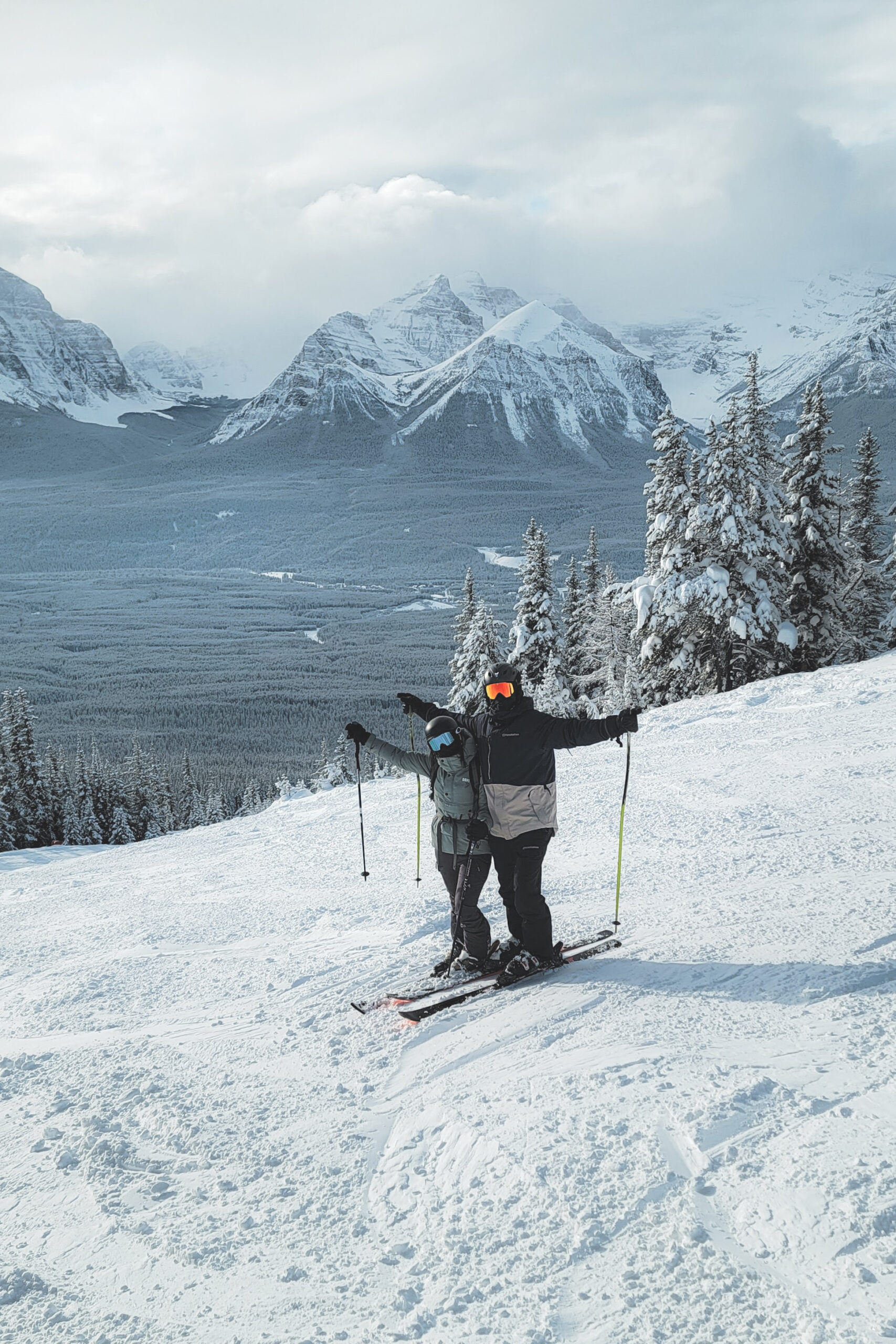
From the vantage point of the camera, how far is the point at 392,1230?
122 inches

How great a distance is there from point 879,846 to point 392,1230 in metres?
5.43

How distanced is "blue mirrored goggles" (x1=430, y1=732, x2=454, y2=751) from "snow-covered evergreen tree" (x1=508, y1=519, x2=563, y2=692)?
24.4 metres

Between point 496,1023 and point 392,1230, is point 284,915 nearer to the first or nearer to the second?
point 496,1023

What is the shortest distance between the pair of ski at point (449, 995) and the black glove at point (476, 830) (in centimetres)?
98

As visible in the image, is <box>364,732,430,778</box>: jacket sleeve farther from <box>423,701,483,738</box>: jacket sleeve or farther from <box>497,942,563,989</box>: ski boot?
<box>497,942,563,989</box>: ski boot

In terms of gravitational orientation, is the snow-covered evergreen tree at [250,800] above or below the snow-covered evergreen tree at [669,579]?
below

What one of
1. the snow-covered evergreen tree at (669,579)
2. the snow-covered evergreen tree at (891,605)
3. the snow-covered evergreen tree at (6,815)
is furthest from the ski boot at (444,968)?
the snow-covered evergreen tree at (6,815)

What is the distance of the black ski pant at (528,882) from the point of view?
491cm

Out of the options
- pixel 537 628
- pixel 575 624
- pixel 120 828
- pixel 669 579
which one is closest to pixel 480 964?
pixel 669 579

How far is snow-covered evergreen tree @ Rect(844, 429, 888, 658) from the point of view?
30609mm

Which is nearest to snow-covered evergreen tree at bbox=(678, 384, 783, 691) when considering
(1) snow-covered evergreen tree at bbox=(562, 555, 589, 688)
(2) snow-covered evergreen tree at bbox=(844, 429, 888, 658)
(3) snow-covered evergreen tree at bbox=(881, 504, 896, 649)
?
(3) snow-covered evergreen tree at bbox=(881, 504, 896, 649)

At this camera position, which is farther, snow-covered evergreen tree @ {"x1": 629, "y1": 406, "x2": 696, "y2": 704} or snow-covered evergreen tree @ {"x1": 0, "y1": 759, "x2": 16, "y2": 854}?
snow-covered evergreen tree @ {"x1": 0, "y1": 759, "x2": 16, "y2": 854}

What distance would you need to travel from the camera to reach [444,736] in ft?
15.8

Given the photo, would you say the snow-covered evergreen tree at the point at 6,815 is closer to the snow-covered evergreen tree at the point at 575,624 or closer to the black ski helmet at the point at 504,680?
the snow-covered evergreen tree at the point at 575,624
